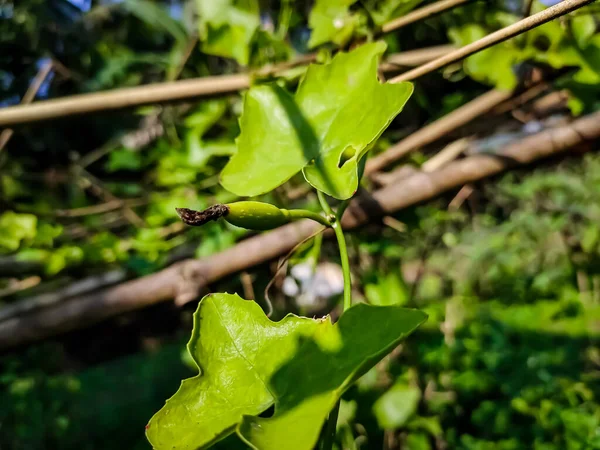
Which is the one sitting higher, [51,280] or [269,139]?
[51,280]

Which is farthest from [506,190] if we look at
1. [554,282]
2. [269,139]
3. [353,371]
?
[353,371]

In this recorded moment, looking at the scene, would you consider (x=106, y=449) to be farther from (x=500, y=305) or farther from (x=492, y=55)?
(x=492, y=55)

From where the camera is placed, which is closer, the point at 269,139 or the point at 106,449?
the point at 269,139

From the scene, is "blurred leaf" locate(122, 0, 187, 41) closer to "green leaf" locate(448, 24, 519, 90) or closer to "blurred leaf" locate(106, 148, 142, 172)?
"blurred leaf" locate(106, 148, 142, 172)

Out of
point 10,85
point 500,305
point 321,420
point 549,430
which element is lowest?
point 549,430

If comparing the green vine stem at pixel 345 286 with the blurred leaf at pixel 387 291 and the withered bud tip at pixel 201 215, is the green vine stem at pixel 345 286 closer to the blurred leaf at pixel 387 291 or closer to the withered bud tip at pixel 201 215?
the withered bud tip at pixel 201 215

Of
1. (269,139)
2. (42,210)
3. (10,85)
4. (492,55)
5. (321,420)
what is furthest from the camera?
(10,85)

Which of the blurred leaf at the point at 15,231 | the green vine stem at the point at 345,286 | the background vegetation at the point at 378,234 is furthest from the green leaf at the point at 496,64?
the blurred leaf at the point at 15,231

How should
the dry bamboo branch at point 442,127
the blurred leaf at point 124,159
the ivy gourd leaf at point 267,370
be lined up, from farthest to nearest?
the blurred leaf at point 124,159 < the dry bamboo branch at point 442,127 < the ivy gourd leaf at point 267,370
